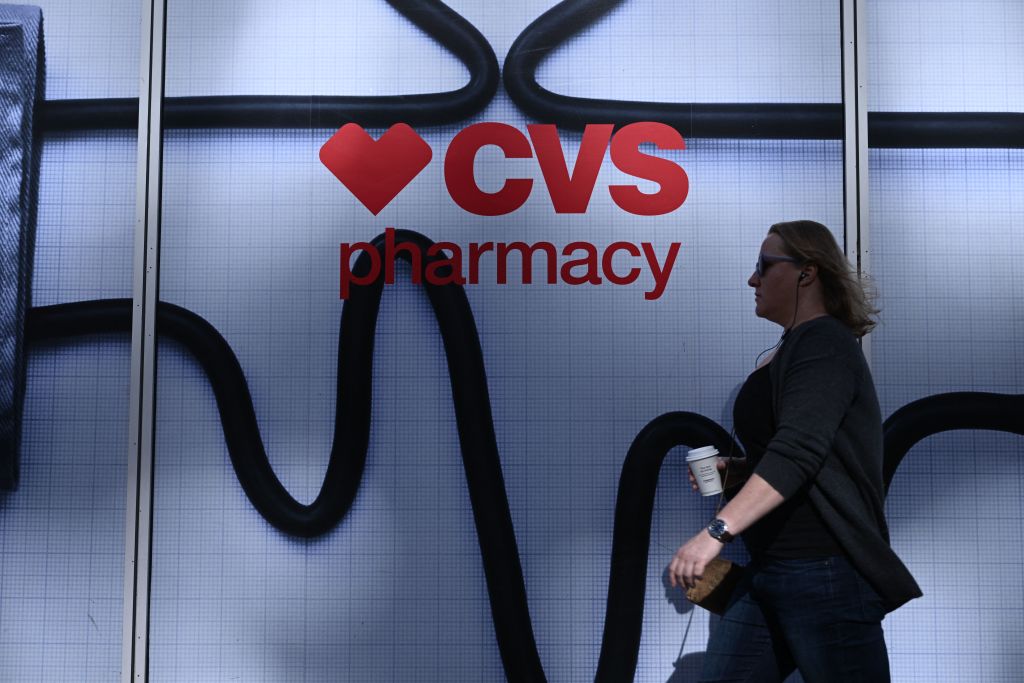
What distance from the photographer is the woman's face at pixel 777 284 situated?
2.24 m

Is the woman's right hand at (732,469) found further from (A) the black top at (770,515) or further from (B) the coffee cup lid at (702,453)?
(A) the black top at (770,515)

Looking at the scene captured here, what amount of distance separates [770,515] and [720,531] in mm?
204

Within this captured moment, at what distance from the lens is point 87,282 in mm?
2955

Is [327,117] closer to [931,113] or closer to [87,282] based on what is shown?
[87,282]

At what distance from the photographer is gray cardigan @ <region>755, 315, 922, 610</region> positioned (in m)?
1.93

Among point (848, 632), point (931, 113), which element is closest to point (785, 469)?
point (848, 632)

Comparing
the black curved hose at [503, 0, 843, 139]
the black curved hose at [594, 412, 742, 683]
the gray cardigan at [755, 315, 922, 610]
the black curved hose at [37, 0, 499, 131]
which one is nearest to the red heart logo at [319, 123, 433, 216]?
the black curved hose at [37, 0, 499, 131]

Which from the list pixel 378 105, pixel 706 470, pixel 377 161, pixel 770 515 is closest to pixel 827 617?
pixel 770 515

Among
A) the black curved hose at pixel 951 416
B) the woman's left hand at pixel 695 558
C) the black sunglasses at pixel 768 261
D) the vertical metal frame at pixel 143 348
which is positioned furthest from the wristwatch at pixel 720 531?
the vertical metal frame at pixel 143 348

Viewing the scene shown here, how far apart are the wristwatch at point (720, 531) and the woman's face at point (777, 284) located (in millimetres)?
578

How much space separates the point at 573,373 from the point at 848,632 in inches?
46.3

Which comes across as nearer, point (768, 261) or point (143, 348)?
point (768, 261)

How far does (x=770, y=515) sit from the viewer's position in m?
2.08

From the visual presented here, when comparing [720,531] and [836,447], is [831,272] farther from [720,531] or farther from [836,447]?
[720,531]
